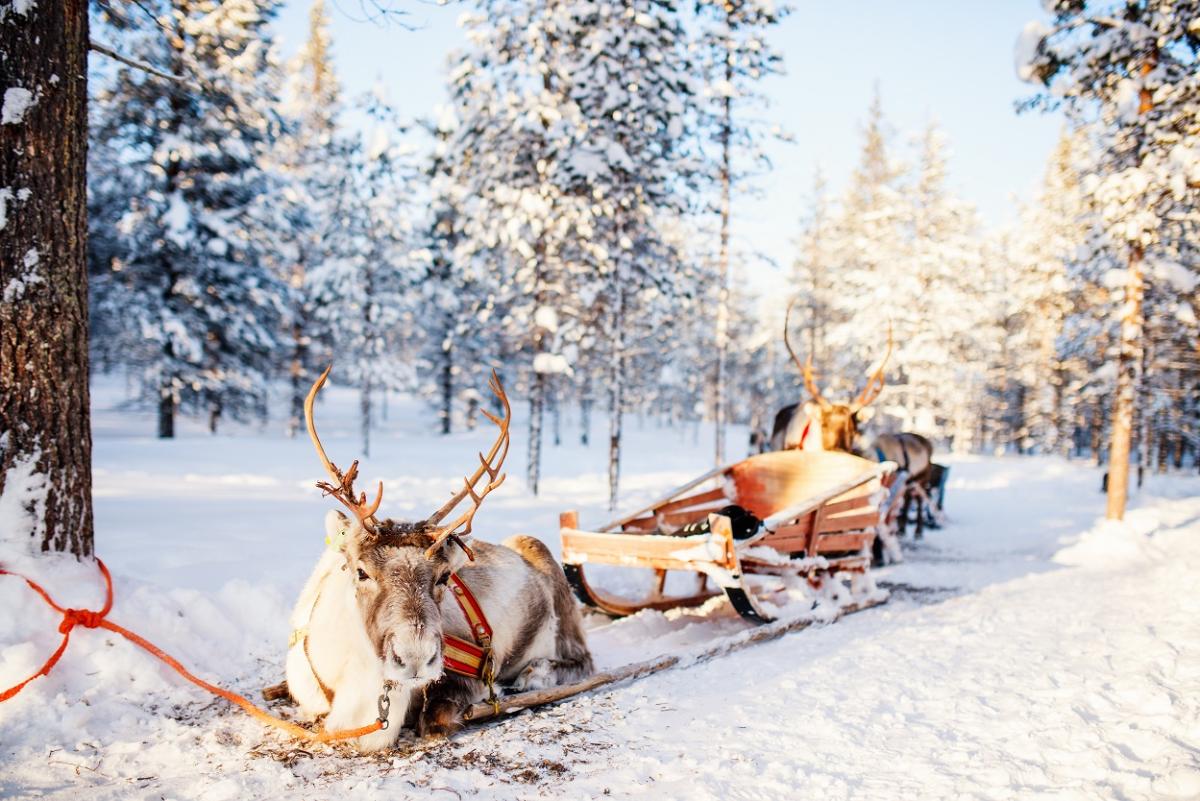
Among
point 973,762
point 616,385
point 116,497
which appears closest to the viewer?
point 973,762

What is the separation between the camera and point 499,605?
4488mm

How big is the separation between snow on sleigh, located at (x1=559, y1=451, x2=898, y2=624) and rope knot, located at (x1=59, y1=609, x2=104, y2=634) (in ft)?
10.6

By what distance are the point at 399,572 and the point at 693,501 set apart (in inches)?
196

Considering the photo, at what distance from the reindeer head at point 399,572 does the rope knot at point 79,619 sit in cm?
161

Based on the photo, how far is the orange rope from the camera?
3561 mm

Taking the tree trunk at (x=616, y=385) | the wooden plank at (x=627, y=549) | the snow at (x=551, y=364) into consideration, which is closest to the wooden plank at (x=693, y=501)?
the wooden plank at (x=627, y=549)

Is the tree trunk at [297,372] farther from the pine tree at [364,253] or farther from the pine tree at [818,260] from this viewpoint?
the pine tree at [818,260]

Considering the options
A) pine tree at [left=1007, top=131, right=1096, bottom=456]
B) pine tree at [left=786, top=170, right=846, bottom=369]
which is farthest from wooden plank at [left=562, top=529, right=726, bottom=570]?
pine tree at [left=786, top=170, right=846, bottom=369]

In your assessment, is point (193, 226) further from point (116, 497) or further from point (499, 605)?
point (499, 605)

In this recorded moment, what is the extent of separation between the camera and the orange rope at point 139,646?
3.56 meters

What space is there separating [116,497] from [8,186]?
773 cm

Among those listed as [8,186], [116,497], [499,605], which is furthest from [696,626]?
[116,497]

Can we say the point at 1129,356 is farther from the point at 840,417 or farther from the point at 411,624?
the point at 411,624

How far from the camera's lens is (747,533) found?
7531 millimetres
